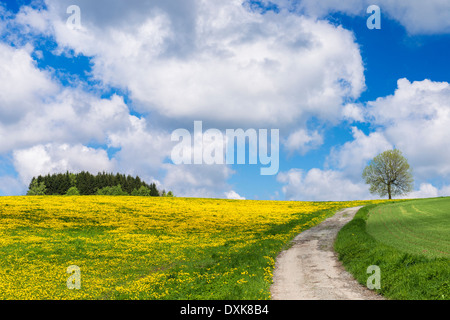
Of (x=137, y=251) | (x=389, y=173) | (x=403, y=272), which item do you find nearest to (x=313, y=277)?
(x=403, y=272)

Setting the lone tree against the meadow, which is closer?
the meadow

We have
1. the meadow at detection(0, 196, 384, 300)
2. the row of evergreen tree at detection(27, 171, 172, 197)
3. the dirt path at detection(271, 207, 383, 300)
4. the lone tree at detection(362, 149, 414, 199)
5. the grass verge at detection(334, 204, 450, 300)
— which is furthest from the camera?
the row of evergreen tree at detection(27, 171, 172, 197)

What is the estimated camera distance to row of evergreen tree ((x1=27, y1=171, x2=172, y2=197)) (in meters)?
154

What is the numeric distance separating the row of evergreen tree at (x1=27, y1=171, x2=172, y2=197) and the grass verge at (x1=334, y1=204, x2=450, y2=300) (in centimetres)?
14473

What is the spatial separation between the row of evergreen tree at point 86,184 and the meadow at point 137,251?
97.6m

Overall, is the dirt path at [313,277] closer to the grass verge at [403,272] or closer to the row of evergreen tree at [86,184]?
the grass verge at [403,272]

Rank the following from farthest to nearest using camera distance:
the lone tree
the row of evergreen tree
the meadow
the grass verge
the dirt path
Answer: the row of evergreen tree < the lone tree < the meadow < the dirt path < the grass verge

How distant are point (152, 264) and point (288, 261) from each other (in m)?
11.0

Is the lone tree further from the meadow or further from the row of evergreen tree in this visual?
the row of evergreen tree

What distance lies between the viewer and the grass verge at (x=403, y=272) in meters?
13.6

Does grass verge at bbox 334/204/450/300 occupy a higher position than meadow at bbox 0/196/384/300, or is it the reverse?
grass verge at bbox 334/204/450/300

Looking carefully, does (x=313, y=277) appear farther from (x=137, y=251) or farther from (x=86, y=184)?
(x=86, y=184)

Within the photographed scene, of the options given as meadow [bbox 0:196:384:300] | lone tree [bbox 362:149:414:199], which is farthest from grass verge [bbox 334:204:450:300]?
lone tree [bbox 362:149:414:199]
